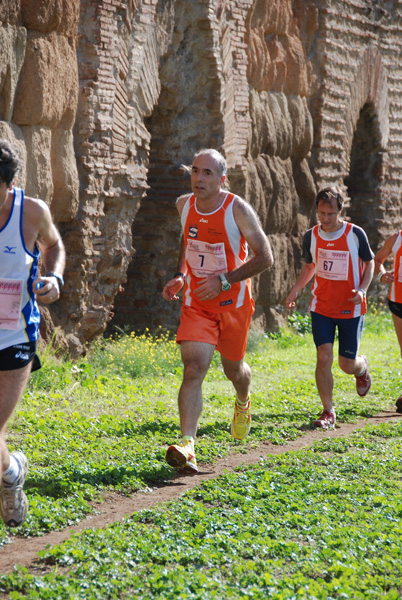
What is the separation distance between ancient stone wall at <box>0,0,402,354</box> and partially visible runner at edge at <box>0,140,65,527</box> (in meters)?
3.75

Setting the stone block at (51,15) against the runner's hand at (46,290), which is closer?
the runner's hand at (46,290)

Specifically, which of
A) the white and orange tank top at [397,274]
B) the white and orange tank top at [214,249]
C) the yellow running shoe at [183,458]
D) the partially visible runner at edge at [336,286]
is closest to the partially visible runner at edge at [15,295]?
the yellow running shoe at [183,458]

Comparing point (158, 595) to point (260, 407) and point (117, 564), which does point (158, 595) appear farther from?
point (260, 407)

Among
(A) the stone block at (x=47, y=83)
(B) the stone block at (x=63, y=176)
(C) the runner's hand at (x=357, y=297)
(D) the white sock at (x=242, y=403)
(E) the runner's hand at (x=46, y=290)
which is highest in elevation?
(A) the stone block at (x=47, y=83)

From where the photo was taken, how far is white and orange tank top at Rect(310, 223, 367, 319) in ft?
26.2

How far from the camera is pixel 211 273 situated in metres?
6.23

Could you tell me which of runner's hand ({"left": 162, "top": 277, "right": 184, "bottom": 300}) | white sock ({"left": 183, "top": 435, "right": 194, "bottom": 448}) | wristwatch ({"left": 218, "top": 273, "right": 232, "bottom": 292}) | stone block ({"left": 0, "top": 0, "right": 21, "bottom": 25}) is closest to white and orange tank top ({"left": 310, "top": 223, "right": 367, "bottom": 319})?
runner's hand ({"left": 162, "top": 277, "right": 184, "bottom": 300})

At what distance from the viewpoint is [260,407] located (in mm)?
8508

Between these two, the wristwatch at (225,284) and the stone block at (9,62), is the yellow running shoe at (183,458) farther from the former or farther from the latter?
the stone block at (9,62)

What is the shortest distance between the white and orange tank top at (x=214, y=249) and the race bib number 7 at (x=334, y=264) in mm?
1837

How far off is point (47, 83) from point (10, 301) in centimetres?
461

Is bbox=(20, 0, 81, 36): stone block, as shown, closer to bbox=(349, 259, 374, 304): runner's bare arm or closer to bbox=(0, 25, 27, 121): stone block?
bbox=(0, 25, 27, 121): stone block

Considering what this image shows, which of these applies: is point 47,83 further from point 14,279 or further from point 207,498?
point 207,498

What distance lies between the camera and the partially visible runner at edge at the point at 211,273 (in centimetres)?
600
